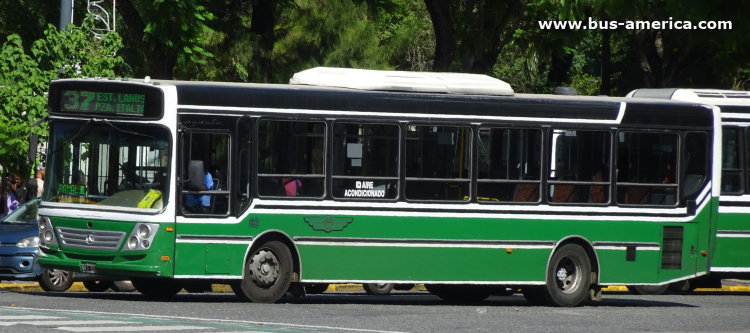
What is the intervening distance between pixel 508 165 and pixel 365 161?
2000mm

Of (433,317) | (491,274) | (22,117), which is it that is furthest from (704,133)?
(22,117)

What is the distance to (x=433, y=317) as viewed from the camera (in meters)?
14.0

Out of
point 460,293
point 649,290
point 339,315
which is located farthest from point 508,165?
point 649,290

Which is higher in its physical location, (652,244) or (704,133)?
(704,133)

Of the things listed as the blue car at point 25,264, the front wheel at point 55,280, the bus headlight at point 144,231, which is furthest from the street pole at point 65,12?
the bus headlight at point 144,231

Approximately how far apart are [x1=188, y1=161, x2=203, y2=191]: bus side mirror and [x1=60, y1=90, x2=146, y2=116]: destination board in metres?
0.86

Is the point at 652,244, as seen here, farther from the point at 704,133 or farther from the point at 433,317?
the point at 433,317

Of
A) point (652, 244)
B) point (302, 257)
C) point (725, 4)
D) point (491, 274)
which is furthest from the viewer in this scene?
point (652, 244)

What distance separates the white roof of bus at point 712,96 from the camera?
18.5m

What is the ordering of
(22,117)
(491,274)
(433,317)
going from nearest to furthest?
(433,317) → (491,274) → (22,117)

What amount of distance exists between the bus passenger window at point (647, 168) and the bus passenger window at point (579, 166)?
0.23m

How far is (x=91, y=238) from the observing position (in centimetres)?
1448

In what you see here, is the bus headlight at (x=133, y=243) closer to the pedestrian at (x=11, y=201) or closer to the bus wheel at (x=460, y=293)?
the bus wheel at (x=460, y=293)

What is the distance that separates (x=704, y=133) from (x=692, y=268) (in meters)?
1.93
